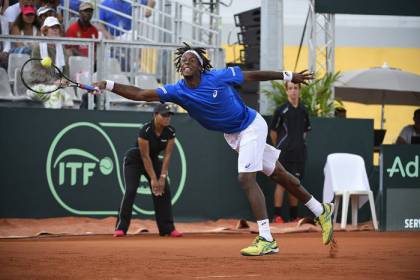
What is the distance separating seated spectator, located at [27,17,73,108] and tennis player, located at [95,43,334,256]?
189 inches

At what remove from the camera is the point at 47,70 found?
49.0ft

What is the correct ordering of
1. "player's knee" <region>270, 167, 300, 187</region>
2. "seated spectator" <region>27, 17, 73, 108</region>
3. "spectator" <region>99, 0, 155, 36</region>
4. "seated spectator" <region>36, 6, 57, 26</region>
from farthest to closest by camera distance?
1. "spectator" <region>99, 0, 155, 36</region>
2. "seated spectator" <region>36, 6, 57, 26</region>
3. "seated spectator" <region>27, 17, 73, 108</region>
4. "player's knee" <region>270, 167, 300, 187</region>

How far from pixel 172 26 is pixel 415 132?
5.10 metres

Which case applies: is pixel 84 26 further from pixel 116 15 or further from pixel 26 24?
pixel 116 15

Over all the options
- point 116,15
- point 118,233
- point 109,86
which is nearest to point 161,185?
point 118,233

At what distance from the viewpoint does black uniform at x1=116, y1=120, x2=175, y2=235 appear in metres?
14.4

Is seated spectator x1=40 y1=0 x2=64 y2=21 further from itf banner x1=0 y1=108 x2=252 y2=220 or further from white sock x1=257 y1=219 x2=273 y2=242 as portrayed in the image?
white sock x1=257 y1=219 x2=273 y2=242

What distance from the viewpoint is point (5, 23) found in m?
16.7

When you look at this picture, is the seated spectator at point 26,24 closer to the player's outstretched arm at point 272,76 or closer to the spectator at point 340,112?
the spectator at point 340,112

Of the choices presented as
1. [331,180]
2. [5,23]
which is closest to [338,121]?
[331,180]

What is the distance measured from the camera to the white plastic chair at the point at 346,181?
1661 cm

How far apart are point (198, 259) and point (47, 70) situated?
5704mm

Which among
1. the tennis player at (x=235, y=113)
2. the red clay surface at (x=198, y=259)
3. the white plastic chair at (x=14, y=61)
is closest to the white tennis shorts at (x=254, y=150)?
the tennis player at (x=235, y=113)

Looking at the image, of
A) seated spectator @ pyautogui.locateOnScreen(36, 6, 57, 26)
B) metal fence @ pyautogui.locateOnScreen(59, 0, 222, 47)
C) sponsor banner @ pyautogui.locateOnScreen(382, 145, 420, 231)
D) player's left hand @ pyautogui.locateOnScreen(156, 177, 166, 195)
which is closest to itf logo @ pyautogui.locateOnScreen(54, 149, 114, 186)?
player's left hand @ pyautogui.locateOnScreen(156, 177, 166, 195)
